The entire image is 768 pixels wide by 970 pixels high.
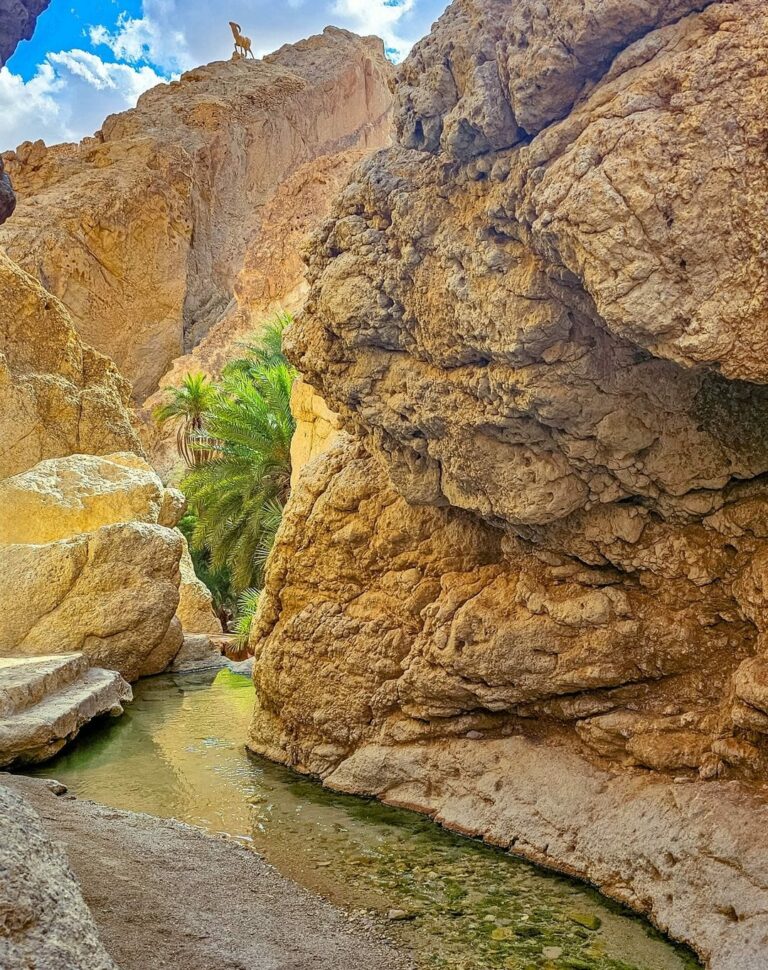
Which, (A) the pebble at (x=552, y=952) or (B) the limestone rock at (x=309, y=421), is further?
(B) the limestone rock at (x=309, y=421)

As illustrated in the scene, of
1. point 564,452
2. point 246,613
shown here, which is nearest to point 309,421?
point 246,613

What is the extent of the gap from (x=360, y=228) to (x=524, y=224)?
150 centimetres

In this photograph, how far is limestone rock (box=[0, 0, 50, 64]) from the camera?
3.24 meters

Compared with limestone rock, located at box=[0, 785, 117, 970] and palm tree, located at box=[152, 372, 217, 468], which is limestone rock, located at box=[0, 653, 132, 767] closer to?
limestone rock, located at box=[0, 785, 117, 970]

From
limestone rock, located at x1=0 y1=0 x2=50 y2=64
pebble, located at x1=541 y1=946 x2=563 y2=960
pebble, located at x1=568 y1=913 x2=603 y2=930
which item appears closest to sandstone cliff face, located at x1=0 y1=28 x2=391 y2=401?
limestone rock, located at x1=0 y1=0 x2=50 y2=64

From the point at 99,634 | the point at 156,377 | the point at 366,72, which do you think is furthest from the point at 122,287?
the point at 99,634

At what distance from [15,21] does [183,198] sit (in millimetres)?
34130

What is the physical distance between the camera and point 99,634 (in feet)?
36.4

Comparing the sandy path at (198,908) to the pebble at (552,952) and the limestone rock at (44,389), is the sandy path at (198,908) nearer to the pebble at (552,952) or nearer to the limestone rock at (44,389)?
the pebble at (552,952)

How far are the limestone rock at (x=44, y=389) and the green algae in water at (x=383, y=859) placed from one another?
326 inches

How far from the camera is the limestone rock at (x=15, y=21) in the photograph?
10.6 feet

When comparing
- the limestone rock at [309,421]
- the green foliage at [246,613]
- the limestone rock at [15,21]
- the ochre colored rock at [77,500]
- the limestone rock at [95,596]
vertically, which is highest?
the limestone rock at [15,21]

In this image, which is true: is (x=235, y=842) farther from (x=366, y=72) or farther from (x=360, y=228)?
(x=366, y=72)

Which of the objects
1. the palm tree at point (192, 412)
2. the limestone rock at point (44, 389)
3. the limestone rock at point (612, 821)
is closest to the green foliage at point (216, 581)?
the palm tree at point (192, 412)
